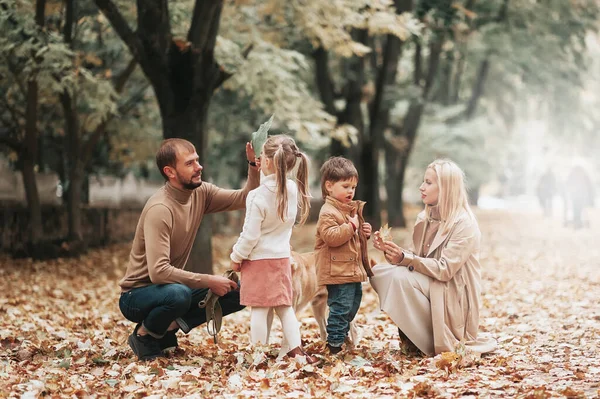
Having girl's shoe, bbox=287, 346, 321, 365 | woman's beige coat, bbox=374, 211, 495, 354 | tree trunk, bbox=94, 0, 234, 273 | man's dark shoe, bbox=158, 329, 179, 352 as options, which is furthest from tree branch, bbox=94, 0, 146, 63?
girl's shoe, bbox=287, 346, 321, 365

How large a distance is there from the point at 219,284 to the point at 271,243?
0.49 metres

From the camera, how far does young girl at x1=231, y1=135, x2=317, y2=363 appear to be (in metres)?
5.59

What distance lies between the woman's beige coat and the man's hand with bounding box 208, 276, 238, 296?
3.86 ft

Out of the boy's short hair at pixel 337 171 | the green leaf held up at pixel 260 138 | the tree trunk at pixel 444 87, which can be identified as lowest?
the boy's short hair at pixel 337 171

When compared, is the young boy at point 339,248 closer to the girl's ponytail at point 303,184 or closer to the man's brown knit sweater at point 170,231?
the girl's ponytail at point 303,184

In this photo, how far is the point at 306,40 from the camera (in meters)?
17.6

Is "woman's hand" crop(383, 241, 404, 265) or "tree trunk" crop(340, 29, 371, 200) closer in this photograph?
"woman's hand" crop(383, 241, 404, 265)

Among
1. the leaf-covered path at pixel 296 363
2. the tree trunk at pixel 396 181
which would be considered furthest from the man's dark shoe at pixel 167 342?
the tree trunk at pixel 396 181

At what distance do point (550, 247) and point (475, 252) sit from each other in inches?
535

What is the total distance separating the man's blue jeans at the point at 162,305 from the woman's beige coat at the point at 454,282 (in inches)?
56.6

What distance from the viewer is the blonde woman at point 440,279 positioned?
5.91m

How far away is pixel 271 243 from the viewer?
5.68m

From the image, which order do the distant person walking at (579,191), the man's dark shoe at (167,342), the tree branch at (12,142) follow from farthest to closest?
1. the distant person walking at (579,191)
2. the tree branch at (12,142)
3. the man's dark shoe at (167,342)

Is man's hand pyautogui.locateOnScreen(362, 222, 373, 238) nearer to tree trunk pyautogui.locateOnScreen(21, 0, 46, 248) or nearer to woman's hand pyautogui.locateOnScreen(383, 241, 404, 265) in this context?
woman's hand pyautogui.locateOnScreen(383, 241, 404, 265)
